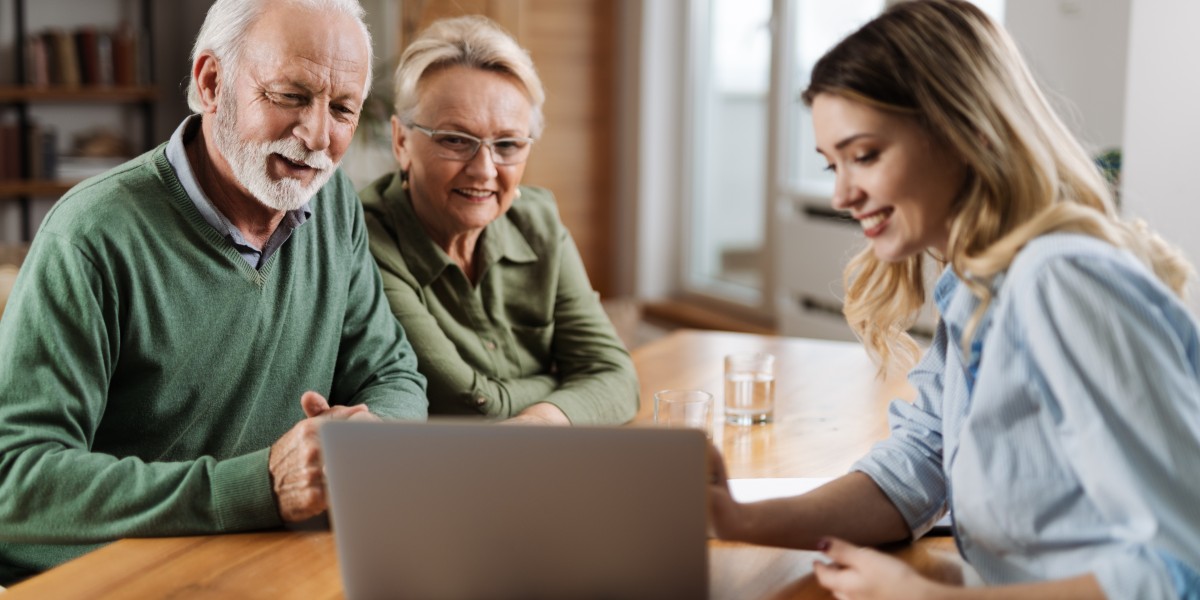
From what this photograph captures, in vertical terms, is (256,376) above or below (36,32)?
below

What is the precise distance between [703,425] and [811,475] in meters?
0.17

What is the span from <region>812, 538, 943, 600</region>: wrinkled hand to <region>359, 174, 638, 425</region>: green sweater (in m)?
0.76

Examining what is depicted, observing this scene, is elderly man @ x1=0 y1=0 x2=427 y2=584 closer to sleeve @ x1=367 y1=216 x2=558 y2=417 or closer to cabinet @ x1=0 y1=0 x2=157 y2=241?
sleeve @ x1=367 y1=216 x2=558 y2=417

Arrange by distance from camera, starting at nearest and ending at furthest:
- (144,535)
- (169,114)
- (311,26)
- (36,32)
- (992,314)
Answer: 1. (992,314)
2. (144,535)
3. (311,26)
4. (36,32)
5. (169,114)

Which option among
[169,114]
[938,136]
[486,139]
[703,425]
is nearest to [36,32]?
[169,114]

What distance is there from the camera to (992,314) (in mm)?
1139

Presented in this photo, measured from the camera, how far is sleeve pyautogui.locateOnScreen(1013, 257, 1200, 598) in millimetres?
986

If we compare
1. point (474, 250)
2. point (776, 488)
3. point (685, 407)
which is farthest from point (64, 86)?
point (776, 488)

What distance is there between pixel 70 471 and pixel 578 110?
13.2 ft

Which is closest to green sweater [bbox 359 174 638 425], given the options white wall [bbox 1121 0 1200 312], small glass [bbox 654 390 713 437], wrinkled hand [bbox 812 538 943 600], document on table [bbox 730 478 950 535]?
small glass [bbox 654 390 713 437]

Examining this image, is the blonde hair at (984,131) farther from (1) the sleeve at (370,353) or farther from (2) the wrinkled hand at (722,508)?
(1) the sleeve at (370,353)

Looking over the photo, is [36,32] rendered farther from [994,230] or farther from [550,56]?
[994,230]

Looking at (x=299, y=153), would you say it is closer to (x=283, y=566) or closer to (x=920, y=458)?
(x=283, y=566)

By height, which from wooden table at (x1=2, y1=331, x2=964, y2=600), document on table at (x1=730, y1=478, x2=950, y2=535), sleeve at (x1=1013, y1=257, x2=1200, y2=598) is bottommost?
wooden table at (x1=2, y1=331, x2=964, y2=600)
